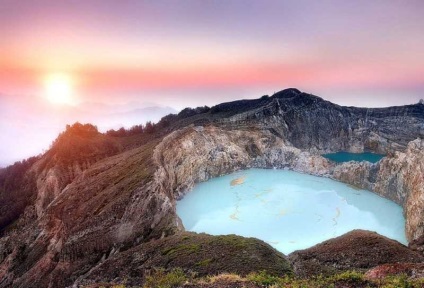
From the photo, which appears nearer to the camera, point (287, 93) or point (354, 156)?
point (354, 156)

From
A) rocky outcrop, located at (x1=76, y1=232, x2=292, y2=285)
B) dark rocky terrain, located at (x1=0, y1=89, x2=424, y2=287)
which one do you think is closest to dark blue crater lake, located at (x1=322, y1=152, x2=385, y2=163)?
dark rocky terrain, located at (x1=0, y1=89, x2=424, y2=287)

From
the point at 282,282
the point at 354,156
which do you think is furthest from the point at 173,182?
the point at 354,156

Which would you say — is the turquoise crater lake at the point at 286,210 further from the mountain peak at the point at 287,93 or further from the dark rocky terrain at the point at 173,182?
the mountain peak at the point at 287,93

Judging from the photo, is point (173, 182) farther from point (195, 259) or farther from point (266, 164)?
point (195, 259)

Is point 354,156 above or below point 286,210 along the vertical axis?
above

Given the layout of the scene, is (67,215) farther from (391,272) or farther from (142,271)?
(391,272)
